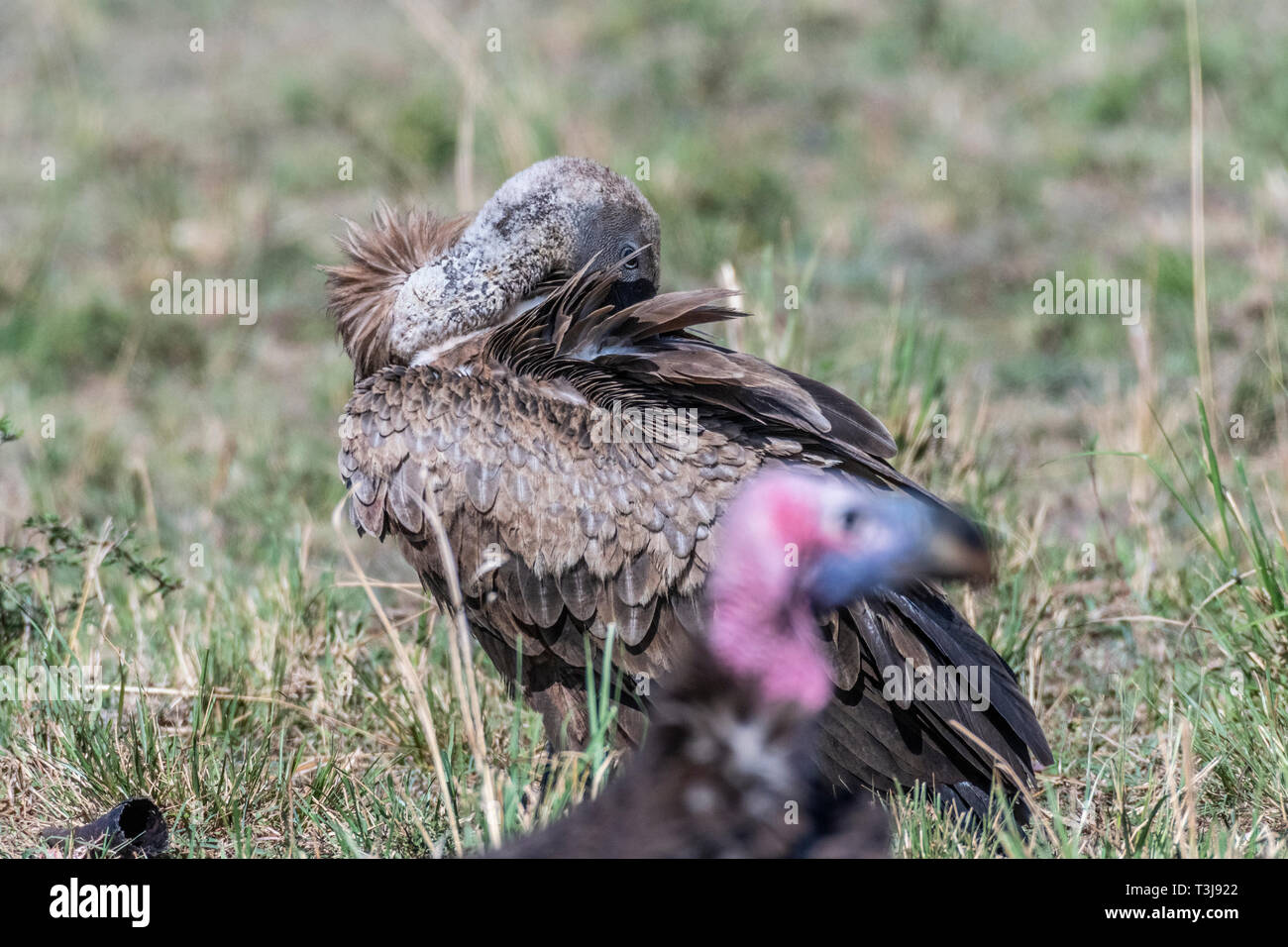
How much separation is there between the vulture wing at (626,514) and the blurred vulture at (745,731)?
891mm

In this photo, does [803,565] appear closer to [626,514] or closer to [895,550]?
[895,550]

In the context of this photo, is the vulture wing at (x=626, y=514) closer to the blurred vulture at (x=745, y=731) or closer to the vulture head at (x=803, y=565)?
the vulture head at (x=803, y=565)

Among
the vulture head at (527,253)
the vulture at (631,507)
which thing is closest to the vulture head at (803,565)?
the vulture at (631,507)

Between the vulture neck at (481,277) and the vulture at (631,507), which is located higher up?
the vulture neck at (481,277)

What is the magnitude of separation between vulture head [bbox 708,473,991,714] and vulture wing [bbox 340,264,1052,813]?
0.61 meters

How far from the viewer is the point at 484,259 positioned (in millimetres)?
4414

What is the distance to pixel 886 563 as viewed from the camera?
2877mm

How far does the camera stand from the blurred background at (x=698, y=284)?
4148mm

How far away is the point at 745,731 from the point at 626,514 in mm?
1203

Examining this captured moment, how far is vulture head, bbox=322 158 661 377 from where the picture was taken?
171 inches

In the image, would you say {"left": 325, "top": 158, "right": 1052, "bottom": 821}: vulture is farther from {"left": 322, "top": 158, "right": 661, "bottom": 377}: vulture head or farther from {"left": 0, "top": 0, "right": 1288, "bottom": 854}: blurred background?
{"left": 0, "top": 0, "right": 1288, "bottom": 854}: blurred background

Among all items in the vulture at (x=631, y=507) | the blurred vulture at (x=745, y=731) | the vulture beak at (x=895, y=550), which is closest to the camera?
the blurred vulture at (x=745, y=731)

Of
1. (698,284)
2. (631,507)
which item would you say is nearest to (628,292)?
(631,507)
